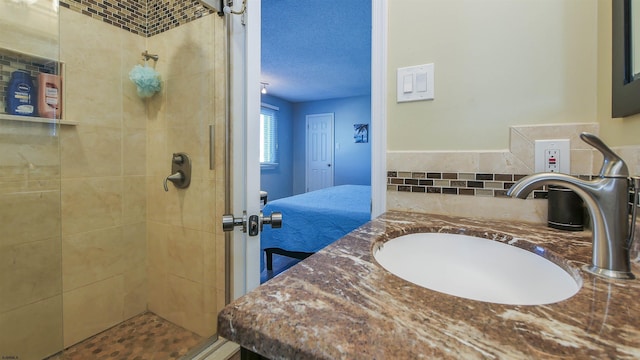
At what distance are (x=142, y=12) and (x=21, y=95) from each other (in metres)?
0.82

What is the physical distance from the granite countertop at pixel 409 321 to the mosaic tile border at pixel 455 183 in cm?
41

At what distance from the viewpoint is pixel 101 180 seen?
1.46m

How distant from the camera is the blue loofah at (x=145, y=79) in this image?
1.48 metres

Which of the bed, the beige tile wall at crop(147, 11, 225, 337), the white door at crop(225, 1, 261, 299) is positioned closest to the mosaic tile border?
the white door at crop(225, 1, 261, 299)

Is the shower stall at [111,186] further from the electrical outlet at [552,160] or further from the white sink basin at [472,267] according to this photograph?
the electrical outlet at [552,160]

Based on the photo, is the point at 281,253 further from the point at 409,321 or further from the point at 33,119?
the point at 409,321

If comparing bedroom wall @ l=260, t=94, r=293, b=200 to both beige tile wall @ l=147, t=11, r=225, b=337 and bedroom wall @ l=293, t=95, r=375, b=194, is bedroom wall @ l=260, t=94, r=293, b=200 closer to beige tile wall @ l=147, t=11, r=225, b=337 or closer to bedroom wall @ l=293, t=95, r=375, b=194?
bedroom wall @ l=293, t=95, r=375, b=194

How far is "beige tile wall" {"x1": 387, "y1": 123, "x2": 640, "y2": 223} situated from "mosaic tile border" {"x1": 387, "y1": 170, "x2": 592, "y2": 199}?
13mm

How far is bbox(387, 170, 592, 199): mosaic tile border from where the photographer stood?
835 mm

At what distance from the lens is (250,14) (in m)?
0.87

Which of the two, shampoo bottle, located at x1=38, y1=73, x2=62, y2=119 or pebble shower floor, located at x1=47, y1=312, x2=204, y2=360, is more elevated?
shampoo bottle, located at x1=38, y1=73, x2=62, y2=119

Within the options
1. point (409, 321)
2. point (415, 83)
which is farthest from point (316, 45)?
point (409, 321)

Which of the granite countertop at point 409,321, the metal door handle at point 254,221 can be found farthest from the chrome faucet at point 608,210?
the metal door handle at point 254,221

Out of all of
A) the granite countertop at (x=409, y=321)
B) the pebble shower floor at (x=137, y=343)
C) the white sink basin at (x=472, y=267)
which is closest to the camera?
the granite countertop at (x=409, y=321)
